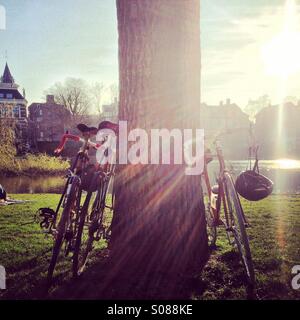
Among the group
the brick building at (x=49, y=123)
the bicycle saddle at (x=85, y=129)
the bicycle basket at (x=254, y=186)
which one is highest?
the brick building at (x=49, y=123)

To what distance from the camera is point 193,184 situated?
3756 millimetres

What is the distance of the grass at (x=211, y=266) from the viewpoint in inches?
121

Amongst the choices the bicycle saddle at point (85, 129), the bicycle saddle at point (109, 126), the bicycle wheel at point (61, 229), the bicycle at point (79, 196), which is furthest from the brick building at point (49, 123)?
the bicycle wheel at point (61, 229)

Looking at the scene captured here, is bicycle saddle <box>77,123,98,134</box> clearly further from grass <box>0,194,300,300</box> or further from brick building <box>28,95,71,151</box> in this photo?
brick building <box>28,95,71,151</box>

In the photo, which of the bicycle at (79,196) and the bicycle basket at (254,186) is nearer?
the bicycle at (79,196)

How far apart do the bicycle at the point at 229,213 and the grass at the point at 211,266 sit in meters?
0.19

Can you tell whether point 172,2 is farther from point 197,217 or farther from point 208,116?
point 208,116

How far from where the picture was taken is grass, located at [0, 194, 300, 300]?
10.1 feet

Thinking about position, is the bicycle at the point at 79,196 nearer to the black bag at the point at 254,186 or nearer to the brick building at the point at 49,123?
the black bag at the point at 254,186

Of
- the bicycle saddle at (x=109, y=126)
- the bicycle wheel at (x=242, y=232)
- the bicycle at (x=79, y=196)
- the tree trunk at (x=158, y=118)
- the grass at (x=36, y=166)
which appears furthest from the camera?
the grass at (x=36, y=166)

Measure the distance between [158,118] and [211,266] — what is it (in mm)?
1731

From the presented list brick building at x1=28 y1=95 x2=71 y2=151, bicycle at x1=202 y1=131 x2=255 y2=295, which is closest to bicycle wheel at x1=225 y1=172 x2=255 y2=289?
bicycle at x1=202 y1=131 x2=255 y2=295

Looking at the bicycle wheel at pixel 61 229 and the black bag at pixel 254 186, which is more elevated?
the black bag at pixel 254 186

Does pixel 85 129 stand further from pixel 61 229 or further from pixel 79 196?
pixel 61 229
